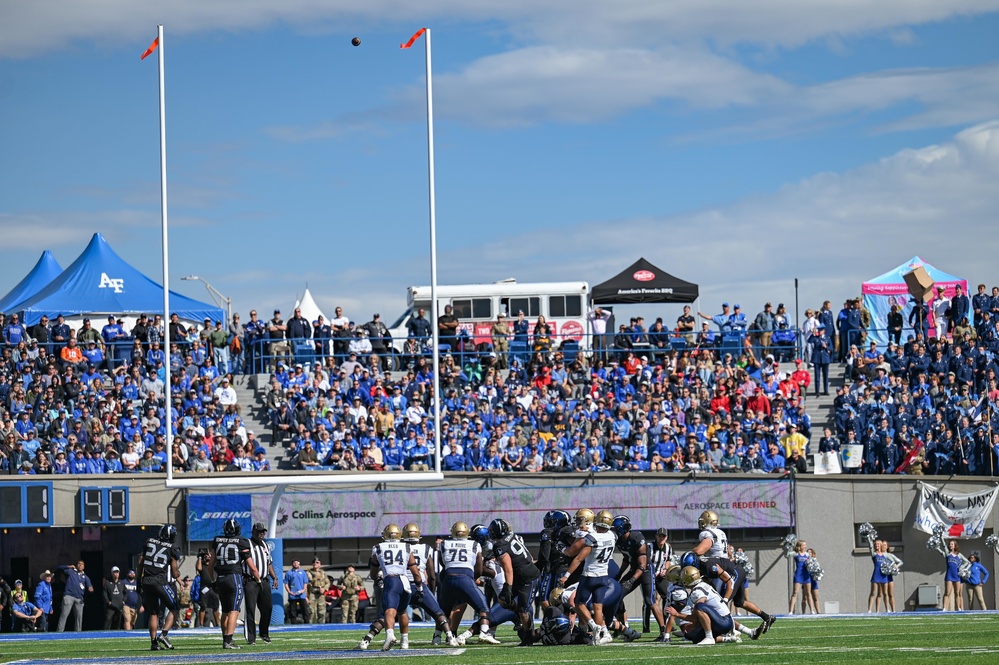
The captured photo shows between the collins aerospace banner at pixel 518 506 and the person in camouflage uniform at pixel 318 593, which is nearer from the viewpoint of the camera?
the person in camouflage uniform at pixel 318 593

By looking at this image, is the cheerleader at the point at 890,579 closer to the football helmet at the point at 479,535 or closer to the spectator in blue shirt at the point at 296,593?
the spectator in blue shirt at the point at 296,593

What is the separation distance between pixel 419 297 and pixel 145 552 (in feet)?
65.3

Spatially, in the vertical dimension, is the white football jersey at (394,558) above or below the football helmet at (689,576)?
above

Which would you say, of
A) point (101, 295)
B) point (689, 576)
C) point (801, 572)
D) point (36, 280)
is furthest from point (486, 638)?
point (36, 280)

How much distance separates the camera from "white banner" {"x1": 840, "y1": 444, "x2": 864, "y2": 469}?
86.5 feet

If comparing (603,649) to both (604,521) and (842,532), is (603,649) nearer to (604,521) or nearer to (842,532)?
(604,521)

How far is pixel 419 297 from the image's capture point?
36.3 m

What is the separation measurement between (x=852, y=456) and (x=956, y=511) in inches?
76.3

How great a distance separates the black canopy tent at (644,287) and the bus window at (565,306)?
3.25ft

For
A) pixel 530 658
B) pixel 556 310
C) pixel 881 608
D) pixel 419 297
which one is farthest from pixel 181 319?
pixel 530 658

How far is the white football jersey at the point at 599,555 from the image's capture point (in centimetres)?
1455

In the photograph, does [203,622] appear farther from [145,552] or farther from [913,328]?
[913,328]

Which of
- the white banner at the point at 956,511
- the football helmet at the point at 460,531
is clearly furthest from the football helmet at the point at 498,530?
the white banner at the point at 956,511

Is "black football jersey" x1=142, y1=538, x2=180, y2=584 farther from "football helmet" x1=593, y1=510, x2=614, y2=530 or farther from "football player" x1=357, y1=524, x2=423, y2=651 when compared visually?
"football helmet" x1=593, y1=510, x2=614, y2=530
